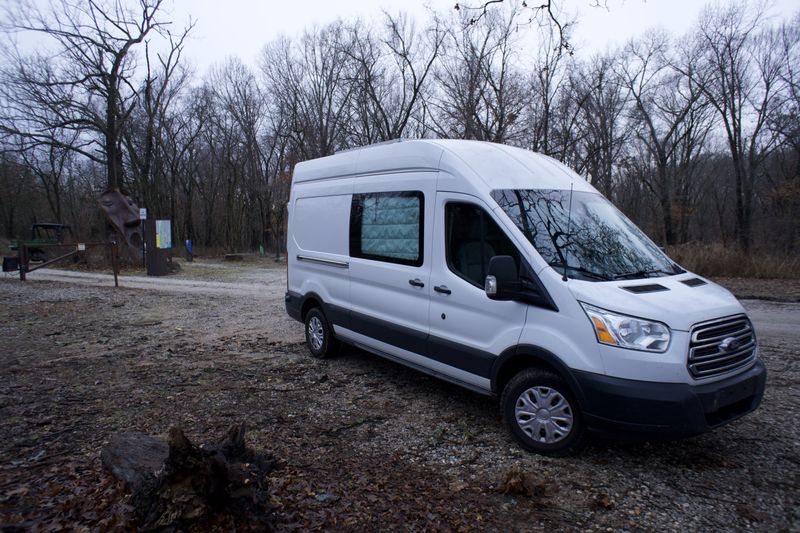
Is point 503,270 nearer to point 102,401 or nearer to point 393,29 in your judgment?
point 102,401

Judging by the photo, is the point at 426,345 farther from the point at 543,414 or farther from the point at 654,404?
the point at 654,404

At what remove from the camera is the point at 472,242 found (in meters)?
4.52

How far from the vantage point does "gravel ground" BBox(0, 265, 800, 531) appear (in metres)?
3.11

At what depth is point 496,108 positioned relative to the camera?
83.5ft

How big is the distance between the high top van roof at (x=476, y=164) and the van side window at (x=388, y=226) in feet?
1.01

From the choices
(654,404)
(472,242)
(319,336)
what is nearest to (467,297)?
(472,242)

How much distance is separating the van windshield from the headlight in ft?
1.48

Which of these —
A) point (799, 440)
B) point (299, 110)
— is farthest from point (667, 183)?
point (799, 440)

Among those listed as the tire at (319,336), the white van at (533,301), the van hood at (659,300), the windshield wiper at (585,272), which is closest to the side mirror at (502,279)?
the white van at (533,301)

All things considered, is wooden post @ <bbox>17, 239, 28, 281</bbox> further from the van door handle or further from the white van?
the van door handle

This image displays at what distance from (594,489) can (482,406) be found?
5.43 ft

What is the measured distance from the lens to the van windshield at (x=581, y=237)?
4.02 meters

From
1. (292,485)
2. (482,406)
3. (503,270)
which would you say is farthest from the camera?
(482,406)

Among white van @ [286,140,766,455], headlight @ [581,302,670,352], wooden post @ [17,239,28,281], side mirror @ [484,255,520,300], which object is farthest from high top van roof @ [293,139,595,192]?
wooden post @ [17,239,28,281]
